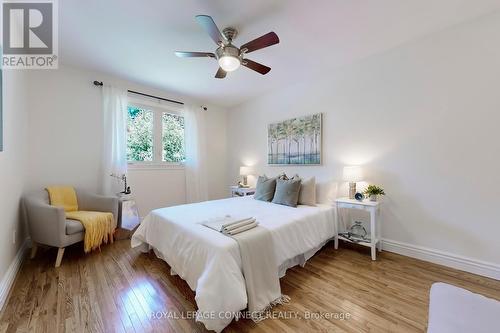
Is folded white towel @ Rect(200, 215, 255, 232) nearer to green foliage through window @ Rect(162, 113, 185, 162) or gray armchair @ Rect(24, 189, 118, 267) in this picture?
gray armchair @ Rect(24, 189, 118, 267)

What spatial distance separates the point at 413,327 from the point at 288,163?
2.60 meters

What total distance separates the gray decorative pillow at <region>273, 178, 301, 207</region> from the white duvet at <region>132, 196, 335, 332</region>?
11cm

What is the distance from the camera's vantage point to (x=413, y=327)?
55.2 inches

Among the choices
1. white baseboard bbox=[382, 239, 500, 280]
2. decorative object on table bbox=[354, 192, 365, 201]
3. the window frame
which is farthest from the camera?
the window frame

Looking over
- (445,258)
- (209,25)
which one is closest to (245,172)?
(209,25)

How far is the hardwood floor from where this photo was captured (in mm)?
1437

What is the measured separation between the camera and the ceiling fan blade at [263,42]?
1777 mm

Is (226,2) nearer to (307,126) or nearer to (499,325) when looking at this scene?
(307,126)

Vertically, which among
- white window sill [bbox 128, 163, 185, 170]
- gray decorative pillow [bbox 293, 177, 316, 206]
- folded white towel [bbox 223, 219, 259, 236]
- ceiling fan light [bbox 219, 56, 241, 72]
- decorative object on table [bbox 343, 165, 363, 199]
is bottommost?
folded white towel [bbox 223, 219, 259, 236]

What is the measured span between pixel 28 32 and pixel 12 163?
146cm

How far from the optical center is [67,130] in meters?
3.03

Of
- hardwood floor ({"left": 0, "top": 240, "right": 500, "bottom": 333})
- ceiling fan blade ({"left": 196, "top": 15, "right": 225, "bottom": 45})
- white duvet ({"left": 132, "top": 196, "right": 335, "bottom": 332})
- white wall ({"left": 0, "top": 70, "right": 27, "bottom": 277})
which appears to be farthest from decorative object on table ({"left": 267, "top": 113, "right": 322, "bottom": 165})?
white wall ({"left": 0, "top": 70, "right": 27, "bottom": 277})

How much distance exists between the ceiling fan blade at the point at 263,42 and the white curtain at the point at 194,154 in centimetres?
259

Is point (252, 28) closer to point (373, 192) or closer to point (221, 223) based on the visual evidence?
point (221, 223)
